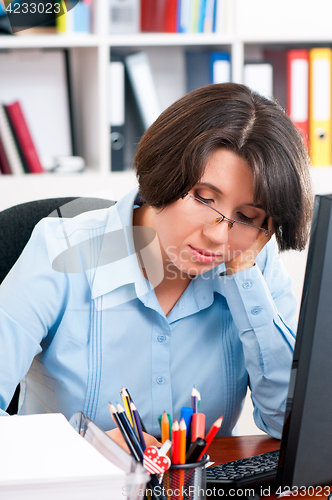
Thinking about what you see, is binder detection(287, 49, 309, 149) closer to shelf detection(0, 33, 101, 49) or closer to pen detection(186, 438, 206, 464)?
shelf detection(0, 33, 101, 49)

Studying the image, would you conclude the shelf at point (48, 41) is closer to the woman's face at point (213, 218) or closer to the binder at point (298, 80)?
the binder at point (298, 80)

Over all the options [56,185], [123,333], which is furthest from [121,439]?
[56,185]

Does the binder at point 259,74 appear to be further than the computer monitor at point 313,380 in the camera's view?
Yes

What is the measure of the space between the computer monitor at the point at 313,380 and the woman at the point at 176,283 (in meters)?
0.34

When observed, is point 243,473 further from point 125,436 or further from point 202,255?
point 202,255

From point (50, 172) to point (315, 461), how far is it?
1.54 meters

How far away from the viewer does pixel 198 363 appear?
954 mm

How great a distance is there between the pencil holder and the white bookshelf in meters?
1.35

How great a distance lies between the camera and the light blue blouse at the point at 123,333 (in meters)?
0.88

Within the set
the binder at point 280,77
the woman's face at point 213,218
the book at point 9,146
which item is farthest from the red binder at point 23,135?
the woman's face at point 213,218

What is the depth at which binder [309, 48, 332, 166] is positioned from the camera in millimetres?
1821

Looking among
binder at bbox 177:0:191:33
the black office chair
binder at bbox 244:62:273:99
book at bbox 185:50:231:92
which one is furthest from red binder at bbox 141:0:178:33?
the black office chair

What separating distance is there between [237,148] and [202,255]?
7.3 inches

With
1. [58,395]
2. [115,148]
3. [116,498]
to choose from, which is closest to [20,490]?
[116,498]
